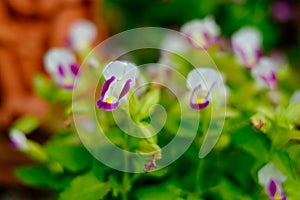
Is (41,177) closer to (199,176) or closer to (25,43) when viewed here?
(199,176)

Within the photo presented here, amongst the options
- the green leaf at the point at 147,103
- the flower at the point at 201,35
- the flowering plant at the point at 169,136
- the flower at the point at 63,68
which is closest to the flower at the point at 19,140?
the flowering plant at the point at 169,136

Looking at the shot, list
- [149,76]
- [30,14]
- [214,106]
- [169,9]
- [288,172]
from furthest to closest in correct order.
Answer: [169,9] < [30,14] < [149,76] < [214,106] < [288,172]

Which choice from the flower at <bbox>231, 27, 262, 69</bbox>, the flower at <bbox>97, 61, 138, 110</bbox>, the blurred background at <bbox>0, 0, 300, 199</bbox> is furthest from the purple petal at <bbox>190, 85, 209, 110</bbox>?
the blurred background at <bbox>0, 0, 300, 199</bbox>

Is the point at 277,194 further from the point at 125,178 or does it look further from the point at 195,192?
the point at 125,178

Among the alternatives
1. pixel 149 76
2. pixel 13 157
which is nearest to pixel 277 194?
pixel 149 76

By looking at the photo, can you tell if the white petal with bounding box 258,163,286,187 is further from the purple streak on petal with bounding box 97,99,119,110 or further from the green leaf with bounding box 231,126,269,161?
the purple streak on petal with bounding box 97,99,119,110

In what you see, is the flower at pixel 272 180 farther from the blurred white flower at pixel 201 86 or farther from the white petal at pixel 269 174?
the blurred white flower at pixel 201 86

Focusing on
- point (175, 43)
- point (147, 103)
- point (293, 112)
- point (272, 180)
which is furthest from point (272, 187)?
point (175, 43)

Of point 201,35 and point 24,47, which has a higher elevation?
point 24,47
